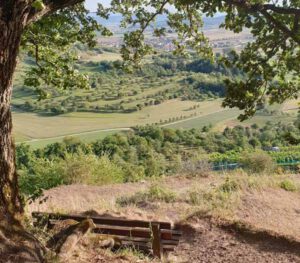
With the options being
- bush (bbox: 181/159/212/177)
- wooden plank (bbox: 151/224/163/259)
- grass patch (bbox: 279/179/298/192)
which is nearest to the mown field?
bush (bbox: 181/159/212/177)

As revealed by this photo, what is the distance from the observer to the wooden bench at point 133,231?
5973 mm

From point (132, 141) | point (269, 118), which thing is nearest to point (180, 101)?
point (269, 118)

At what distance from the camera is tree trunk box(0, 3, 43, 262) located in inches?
159

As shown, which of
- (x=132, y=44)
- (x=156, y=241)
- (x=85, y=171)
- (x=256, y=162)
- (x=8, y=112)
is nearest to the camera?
(x=8, y=112)

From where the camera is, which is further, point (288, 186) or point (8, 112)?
point (288, 186)

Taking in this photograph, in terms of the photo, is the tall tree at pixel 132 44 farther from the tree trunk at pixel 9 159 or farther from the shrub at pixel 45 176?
the shrub at pixel 45 176

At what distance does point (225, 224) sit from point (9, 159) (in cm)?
498

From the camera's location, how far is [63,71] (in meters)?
10.1

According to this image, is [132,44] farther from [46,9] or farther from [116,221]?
[46,9]

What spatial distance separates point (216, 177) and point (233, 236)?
5.51 metres

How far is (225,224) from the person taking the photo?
848cm

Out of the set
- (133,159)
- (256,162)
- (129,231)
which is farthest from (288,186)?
(133,159)

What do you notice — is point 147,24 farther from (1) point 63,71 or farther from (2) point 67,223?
(2) point 67,223

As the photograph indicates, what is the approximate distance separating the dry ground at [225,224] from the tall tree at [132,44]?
1291mm
